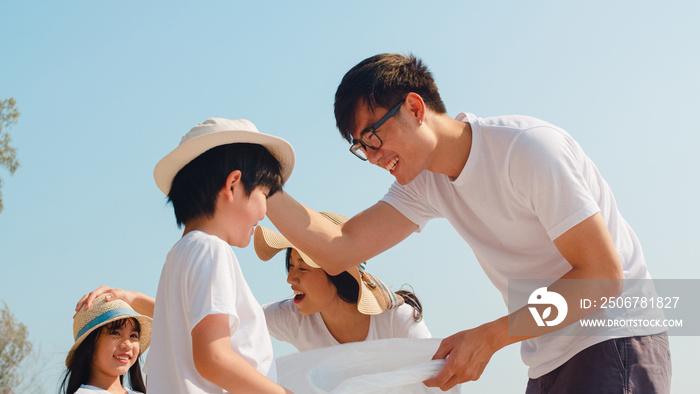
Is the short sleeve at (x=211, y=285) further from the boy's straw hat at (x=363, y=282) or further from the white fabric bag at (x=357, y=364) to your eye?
the boy's straw hat at (x=363, y=282)

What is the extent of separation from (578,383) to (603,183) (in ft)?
2.64

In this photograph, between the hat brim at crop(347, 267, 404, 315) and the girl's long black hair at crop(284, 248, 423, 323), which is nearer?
the hat brim at crop(347, 267, 404, 315)

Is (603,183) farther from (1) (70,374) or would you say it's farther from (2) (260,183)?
(1) (70,374)

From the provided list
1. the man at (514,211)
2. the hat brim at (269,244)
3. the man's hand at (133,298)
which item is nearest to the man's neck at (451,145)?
the man at (514,211)

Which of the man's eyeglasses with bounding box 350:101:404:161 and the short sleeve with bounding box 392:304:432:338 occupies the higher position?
the man's eyeglasses with bounding box 350:101:404:161

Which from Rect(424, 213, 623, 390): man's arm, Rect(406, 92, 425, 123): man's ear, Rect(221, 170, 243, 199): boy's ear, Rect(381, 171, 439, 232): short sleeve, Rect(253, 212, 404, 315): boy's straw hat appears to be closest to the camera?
Rect(221, 170, 243, 199): boy's ear

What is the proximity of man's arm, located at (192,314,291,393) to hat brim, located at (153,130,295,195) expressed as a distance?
66 cm

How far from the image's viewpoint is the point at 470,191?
9.29ft

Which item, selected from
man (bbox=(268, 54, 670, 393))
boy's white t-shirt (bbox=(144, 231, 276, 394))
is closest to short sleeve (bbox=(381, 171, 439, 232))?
man (bbox=(268, 54, 670, 393))

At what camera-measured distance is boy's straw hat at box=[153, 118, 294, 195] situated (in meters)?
2.34

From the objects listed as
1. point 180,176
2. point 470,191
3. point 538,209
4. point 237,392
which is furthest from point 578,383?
point 180,176

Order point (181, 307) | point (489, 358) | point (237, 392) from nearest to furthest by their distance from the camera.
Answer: point (237, 392) → point (181, 307) → point (489, 358)

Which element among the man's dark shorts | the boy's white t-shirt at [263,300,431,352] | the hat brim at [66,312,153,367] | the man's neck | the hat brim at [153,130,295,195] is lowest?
the man's dark shorts

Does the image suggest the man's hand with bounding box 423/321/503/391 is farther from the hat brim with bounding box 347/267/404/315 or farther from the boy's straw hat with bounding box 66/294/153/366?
the boy's straw hat with bounding box 66/294/153/366
